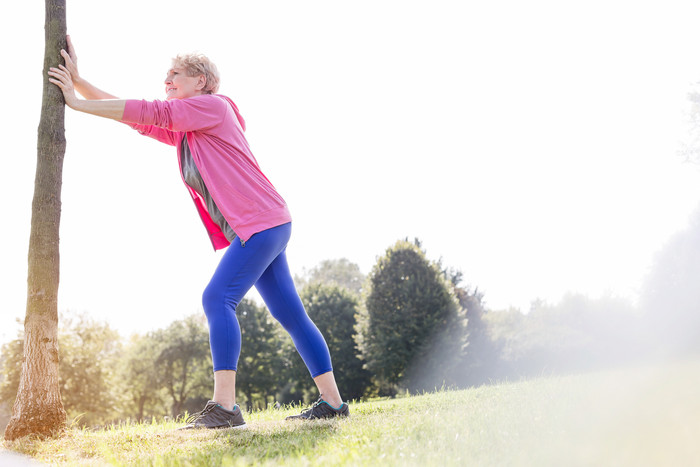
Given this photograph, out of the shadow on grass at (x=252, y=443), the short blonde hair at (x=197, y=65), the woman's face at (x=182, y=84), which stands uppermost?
the short blonde hair at (x=197, y=65)

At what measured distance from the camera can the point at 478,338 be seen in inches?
1128

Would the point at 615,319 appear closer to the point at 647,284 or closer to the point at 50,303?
the point at 647,284

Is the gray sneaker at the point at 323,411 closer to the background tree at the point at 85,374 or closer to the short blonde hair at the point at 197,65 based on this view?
the short blonde hair at the point at 197,65

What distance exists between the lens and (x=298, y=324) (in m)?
4.38

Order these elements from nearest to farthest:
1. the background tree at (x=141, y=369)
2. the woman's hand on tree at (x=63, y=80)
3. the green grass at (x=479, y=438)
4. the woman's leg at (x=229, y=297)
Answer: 1. the green grass at (x=479, y=438)
2. the woman's leg at (x=229, y=297)
3. the woman's hand on tree at (x=63, y=80)
4. the background tree at (x=141, y=369)

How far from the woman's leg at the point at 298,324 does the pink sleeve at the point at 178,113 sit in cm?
126

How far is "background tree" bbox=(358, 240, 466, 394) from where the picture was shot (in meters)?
23.9

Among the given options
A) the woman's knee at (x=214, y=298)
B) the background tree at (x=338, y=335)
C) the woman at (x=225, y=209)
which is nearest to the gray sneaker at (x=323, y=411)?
Result: the woman at (x=225, y=209)

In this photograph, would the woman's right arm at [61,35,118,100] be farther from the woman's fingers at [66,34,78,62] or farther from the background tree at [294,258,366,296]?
the background tree at [294,258,366,296]

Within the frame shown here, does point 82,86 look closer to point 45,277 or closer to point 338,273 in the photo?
point 45,277

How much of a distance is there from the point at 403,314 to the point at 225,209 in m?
21.1

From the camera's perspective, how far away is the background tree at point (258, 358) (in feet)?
109

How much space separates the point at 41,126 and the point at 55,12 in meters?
1.14

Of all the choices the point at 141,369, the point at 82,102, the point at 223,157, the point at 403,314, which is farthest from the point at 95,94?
the point at 141,369
